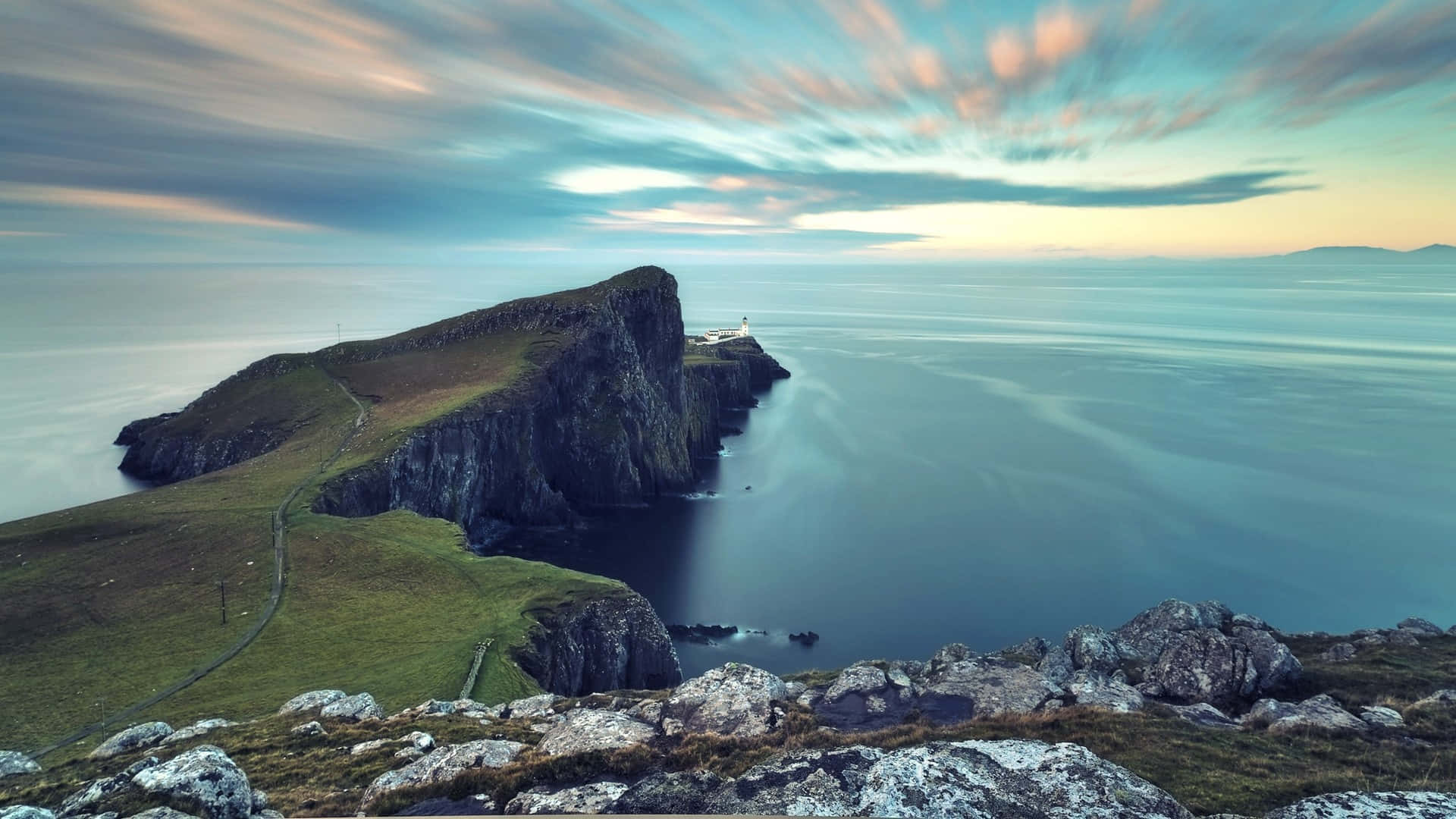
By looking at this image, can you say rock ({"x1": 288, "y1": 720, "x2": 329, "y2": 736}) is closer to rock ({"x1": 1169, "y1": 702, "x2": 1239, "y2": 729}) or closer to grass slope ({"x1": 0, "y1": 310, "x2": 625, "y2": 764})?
grass slope ({"x1": 0, "y1": 310, "x2": 625, "y2": 764})

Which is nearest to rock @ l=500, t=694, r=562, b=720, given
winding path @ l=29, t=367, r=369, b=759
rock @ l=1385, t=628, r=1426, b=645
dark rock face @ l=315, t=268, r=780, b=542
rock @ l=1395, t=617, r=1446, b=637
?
winding path @ l=29, t=367, r=369, b=759

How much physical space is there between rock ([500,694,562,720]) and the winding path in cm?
2305

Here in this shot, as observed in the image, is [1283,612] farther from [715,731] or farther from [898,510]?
[715,731]

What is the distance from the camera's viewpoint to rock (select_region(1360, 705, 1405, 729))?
23.9m

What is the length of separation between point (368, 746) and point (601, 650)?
29304 mm

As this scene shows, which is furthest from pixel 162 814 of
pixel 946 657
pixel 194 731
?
pixel 946 657

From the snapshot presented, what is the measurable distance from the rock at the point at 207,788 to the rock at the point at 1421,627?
58521 millimetres

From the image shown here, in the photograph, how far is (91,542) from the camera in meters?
63.9

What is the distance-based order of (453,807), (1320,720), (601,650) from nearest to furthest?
1. (453,807)
2. (1320,720)
3. (601,650)

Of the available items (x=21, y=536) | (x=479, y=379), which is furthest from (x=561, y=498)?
(x=21, y=536)

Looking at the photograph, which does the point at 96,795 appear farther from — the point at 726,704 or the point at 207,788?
the point at 726,704

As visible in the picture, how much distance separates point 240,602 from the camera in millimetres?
52750

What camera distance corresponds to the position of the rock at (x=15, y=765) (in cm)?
2648

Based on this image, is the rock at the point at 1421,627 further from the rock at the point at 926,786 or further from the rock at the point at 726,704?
the rock at the point at 726,704
